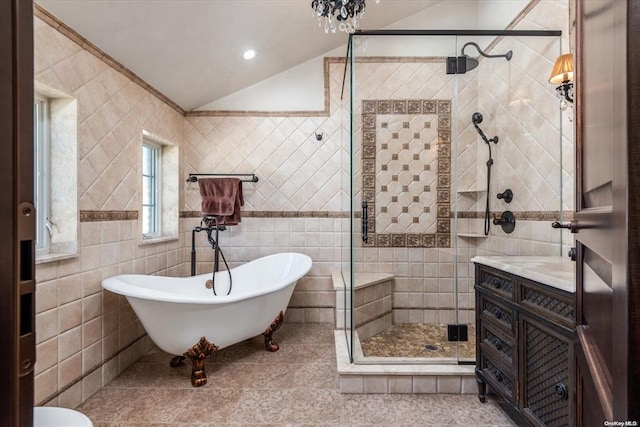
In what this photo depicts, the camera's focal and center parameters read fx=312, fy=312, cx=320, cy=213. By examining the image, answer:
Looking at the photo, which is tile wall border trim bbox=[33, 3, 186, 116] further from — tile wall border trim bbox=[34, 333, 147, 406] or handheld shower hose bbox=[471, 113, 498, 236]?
handheld shower hose bbox=[471, 113, 498, 236]

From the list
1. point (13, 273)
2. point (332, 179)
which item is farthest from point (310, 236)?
point (13, 273)

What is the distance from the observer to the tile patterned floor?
1.74 meters

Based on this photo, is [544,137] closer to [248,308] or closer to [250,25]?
[250,25]

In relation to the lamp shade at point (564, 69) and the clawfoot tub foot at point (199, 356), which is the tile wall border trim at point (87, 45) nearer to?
the clawfoot tub foot at point (199, 356)

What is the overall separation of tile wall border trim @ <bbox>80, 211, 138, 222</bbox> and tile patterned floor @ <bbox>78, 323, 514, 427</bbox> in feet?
3.66

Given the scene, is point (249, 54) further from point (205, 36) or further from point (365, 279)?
point (365, 279)

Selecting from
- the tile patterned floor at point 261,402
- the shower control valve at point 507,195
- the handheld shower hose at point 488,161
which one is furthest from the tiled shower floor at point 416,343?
the shower control valve at point 507,195

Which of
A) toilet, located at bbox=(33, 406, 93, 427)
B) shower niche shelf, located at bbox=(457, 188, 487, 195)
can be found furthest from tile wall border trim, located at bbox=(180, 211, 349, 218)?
toilet, located at bbox=(33, 406, 93, 427)

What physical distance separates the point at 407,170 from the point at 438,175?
275 millimetres

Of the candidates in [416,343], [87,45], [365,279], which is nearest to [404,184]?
[365,279]

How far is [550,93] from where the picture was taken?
219 cm

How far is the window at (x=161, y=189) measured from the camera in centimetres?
298

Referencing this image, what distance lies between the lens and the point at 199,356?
209cm

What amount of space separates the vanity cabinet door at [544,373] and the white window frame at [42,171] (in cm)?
262
